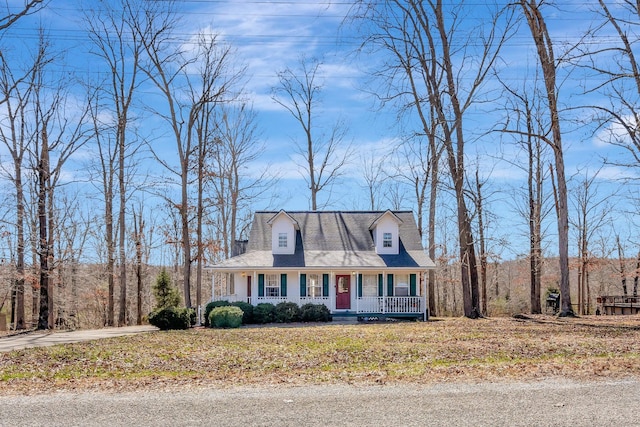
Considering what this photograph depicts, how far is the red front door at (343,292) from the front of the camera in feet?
86.8

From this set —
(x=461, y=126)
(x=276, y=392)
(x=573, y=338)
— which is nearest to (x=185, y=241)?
(x=461, y=126)

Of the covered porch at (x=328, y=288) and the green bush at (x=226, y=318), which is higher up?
the covered porch at (x=328, y=288)

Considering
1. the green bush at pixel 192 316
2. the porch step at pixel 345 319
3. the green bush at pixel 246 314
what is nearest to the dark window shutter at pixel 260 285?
the green bush at pixel 246 314

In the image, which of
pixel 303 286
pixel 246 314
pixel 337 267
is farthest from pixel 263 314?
pixel 337 267

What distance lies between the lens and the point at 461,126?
2272 cm

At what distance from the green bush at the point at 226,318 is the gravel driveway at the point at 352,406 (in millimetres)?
13375

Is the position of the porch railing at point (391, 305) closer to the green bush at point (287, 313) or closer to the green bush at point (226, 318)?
the green bush at point (287, 313)

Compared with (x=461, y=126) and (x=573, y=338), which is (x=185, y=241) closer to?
(x=461, y=126)

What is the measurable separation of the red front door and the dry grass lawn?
9.83 m

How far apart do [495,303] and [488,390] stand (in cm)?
3120

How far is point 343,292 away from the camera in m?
26.6

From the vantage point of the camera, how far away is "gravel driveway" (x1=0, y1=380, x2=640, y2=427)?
6.23m

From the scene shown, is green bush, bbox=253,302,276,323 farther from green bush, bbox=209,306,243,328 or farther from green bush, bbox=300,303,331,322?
green bush, bbox=209,306,243,328

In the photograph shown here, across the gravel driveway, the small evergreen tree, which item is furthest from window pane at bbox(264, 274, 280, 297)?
the gravel driveway
